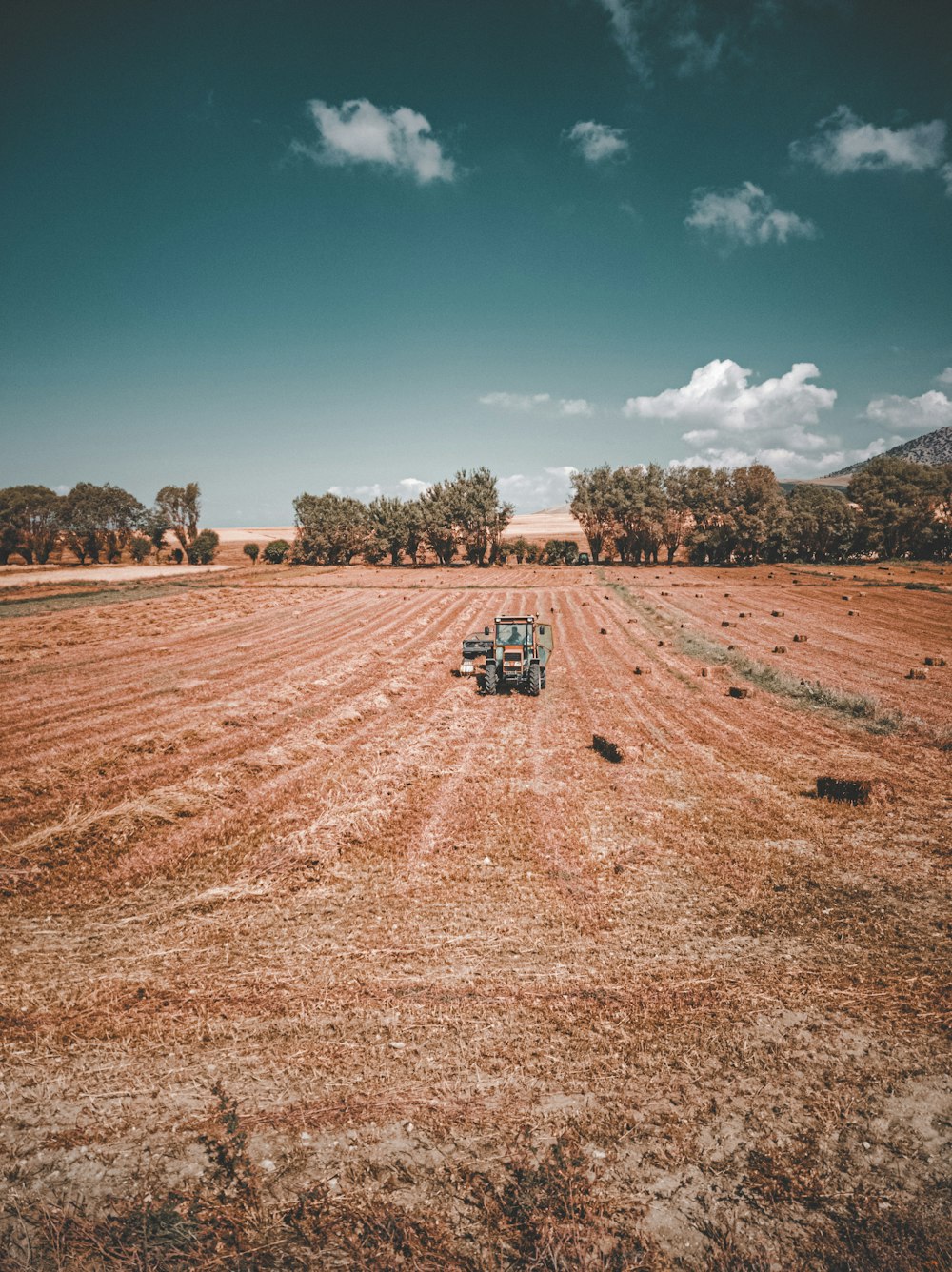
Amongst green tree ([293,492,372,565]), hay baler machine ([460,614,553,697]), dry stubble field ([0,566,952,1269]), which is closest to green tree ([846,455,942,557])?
green tree ([293,492,372,565])

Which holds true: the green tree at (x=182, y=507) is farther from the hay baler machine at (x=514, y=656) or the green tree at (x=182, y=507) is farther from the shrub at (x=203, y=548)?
the hay baler machine at (x=514, y=656)

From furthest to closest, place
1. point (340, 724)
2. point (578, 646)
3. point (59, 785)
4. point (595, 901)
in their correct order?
point (578, 646)
point (340, 724)
point (59, 785)
point (595, 901)

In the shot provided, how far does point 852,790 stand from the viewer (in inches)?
419

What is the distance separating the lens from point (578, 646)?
2616cm

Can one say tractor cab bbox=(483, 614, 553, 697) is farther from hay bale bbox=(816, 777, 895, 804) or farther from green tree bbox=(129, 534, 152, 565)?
green tree bbox=(129, 534, 152, 565)

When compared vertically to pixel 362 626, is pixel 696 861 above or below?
below

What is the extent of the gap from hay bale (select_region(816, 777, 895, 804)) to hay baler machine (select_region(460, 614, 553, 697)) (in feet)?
28.6

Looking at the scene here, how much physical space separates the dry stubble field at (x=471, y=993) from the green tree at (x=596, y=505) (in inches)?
2603

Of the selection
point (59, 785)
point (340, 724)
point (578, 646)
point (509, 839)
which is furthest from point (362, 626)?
point (509, 839)

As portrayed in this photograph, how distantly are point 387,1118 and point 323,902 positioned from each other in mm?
3470

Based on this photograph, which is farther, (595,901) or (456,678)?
(456,678)

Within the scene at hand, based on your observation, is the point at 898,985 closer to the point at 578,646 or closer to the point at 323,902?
the point at 323,902

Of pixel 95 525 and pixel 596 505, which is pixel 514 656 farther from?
pixel 95 525

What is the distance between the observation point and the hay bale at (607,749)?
504 inches
